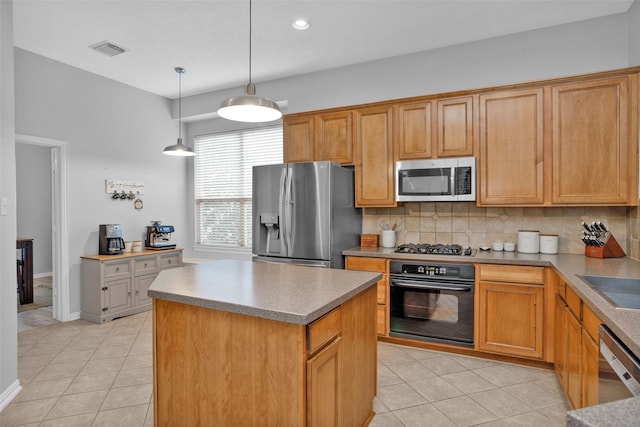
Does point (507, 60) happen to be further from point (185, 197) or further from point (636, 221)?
point (185, 197)

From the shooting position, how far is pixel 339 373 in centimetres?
177

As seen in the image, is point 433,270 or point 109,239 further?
point 109,239

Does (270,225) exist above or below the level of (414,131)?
below

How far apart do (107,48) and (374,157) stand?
9.73 ft

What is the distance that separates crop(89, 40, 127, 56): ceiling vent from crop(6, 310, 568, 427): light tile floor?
Result: 2975mm

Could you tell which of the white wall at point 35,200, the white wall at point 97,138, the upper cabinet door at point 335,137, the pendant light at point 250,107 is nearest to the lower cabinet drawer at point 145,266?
the white wall at point 97,138

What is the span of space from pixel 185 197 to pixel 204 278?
401 cm

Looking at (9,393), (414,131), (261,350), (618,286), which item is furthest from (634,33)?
(9,393)

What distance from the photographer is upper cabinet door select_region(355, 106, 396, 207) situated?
3723mm

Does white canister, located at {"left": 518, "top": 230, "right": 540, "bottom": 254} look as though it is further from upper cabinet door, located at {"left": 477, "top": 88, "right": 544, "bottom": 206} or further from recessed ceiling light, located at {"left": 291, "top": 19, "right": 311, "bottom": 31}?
recessed ceiling light, located at {"left": 291, "top": 19, "right": 311, "bottom": 31}

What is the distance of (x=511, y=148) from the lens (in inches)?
127

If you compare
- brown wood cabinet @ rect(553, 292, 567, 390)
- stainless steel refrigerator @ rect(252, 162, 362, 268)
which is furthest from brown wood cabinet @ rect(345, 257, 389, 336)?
brown wood cabinet @ rect(553, 292, 567, 390)

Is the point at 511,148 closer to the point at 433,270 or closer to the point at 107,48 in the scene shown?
the point at 433,270

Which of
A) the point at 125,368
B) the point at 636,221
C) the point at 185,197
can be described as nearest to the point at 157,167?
the point at 185,197
